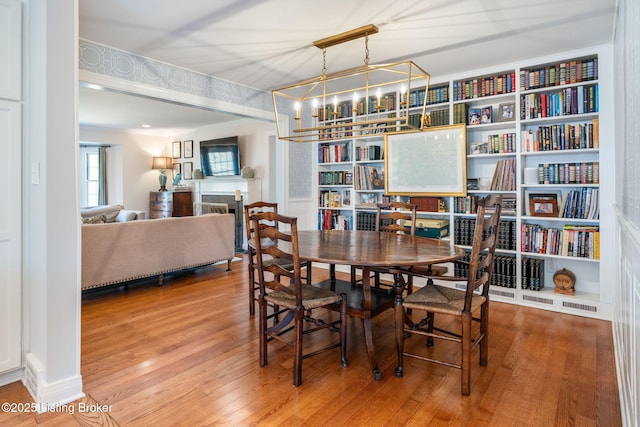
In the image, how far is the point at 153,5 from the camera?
8.04 ft

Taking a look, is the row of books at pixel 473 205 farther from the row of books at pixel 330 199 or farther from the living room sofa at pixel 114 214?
the living room sofa at pixel 114 214

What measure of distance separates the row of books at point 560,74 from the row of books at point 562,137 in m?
0.39

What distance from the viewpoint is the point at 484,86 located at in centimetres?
374

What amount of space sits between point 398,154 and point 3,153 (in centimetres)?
357

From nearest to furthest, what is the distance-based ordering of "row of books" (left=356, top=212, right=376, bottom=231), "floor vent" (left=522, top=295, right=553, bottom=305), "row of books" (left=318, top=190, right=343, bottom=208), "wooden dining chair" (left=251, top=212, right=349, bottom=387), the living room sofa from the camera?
"wooden dining chair" (left=251, top=212, right=349, bottom=387) < "floor vent" (left=522, top=295, right=553, bottom=305) < "row of books" (left=356, top=212, right=376, bottom=231) < "row of books" (left=318, top=190, right=343, bottom=208) < the living room sofa

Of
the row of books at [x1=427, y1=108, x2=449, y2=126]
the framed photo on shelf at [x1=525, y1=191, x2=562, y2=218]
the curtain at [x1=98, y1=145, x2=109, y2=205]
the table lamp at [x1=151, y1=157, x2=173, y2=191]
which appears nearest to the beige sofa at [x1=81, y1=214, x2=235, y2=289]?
the row of books at [x1=427, y1=108, x2=449, y2=126]

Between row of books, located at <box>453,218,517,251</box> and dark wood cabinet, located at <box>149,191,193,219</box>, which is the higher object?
dark wood cabinet, located at <box>149,191,193,219</box>

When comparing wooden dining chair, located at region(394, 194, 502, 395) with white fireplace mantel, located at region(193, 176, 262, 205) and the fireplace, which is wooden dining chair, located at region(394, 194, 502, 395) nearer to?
white fireplace mantel, located at region(193, 176, 262, 205)

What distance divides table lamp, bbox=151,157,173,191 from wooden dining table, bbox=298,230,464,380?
5.87 m

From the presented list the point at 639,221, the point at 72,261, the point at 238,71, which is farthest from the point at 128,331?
the point at 639,221

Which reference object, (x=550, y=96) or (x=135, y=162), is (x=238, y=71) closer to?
(x=550, y=96)

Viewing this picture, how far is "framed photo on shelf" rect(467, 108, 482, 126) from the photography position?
3840mm

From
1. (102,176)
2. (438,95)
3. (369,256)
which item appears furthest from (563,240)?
(102,176)

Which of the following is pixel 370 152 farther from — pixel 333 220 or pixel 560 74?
pixel 560 74
